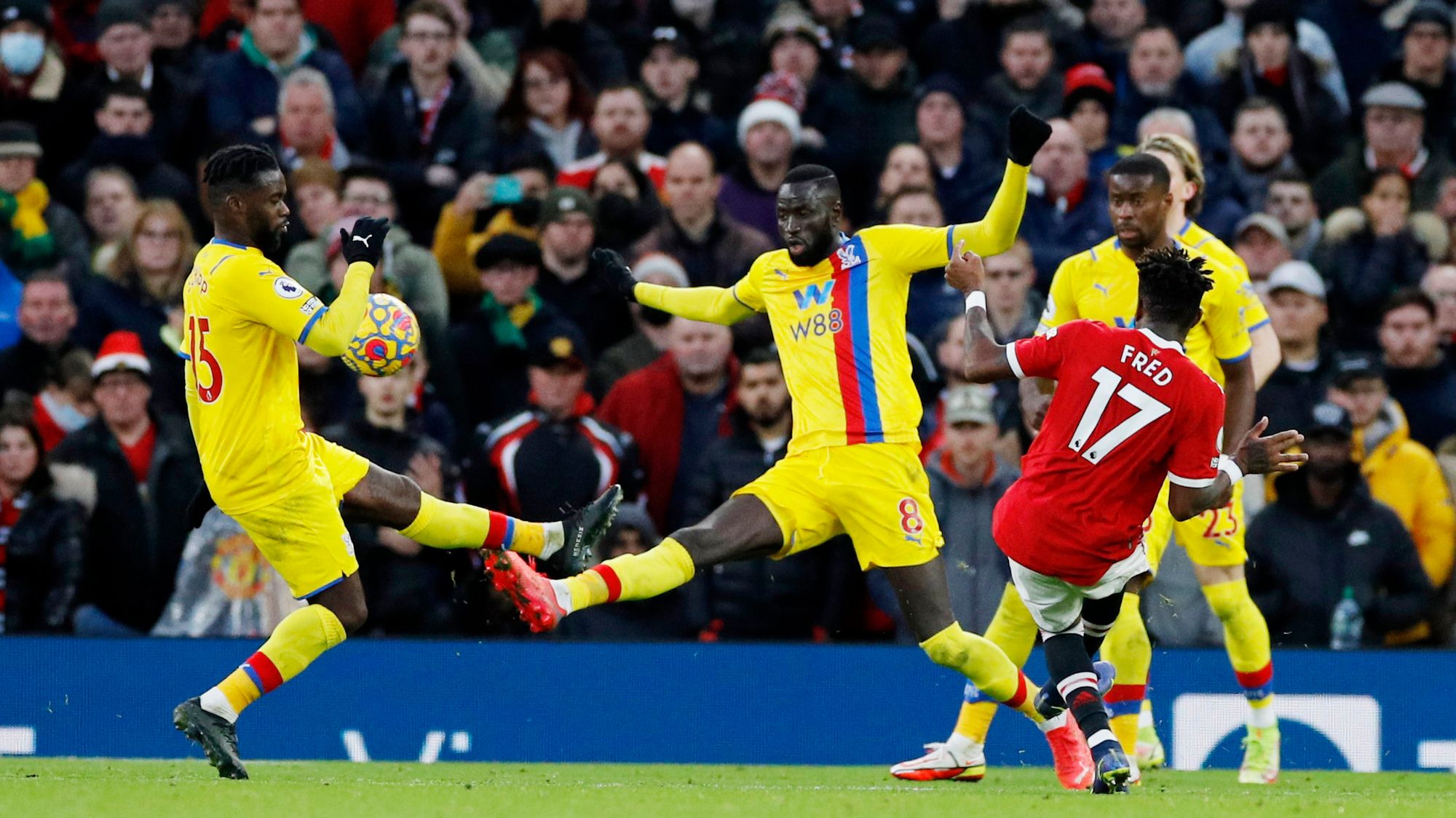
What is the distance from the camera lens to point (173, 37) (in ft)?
48.6

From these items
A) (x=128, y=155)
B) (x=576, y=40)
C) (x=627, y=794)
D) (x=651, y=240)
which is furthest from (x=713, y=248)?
(x=627, y=794)

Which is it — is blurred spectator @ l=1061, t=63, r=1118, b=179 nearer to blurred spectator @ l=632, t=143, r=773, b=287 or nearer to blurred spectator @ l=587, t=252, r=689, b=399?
blurred spectator @ l=632, t=143, r=773, b=287

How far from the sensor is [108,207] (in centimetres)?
1327

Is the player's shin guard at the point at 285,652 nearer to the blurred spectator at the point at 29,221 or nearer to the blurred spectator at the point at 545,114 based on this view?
the blurred spectator at the point at 29,221

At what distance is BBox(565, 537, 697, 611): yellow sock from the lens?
8.66 m

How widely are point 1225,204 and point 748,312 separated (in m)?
5.22

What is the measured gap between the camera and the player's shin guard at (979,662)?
8.82 meters

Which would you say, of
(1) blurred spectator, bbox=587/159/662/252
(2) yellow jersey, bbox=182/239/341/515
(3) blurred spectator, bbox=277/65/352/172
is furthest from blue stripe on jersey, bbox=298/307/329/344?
(3) blurred spectator, bbox=277/65/352/172

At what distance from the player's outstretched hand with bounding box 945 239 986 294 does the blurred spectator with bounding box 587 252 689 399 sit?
4.23 metres

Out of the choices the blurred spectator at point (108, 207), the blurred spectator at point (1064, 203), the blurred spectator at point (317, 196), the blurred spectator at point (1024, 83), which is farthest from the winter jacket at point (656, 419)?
the blurred spectator at point (108, 207)

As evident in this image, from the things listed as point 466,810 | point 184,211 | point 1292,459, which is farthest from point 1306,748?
point 184,211

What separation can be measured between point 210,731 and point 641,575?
1.80 metres

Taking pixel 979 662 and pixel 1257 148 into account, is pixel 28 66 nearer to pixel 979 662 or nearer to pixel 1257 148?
pixel 1257 148

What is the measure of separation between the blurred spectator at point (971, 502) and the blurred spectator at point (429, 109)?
4270mm
